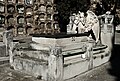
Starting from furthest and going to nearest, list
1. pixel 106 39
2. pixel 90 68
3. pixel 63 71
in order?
1. pixel 106 39
2. pixel 90 68
3. pixel 63 71

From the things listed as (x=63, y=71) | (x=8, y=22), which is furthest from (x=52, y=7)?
(x=63, y=71)

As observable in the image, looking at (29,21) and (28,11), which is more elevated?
(28,11)

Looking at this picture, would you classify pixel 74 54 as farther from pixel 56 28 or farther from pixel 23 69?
pixel 56 28

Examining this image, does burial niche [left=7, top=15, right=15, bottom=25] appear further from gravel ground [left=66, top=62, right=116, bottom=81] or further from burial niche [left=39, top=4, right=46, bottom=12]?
gravel ground [left=66, top=62, right=116, bottom=81]

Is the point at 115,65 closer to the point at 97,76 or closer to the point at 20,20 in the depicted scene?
the point at 97,76

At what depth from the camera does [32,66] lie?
6.21 m

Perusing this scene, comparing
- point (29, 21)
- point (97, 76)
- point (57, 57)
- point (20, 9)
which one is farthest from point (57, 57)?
point (29, 21)

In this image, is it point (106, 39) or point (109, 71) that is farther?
point (106, 39)

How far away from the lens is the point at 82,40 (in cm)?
810

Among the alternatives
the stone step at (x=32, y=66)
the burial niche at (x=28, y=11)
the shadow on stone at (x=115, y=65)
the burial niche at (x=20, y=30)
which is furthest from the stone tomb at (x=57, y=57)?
the burial niche at (x=28, y=11)

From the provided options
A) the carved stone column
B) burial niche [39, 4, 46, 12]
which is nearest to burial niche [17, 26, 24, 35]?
burial niche [39, 4, 46, 12]

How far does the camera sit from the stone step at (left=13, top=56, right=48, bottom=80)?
580 cm

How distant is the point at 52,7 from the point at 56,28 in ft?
7.22

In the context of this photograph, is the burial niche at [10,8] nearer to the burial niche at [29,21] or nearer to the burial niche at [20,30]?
the burial niche at [20,30]
